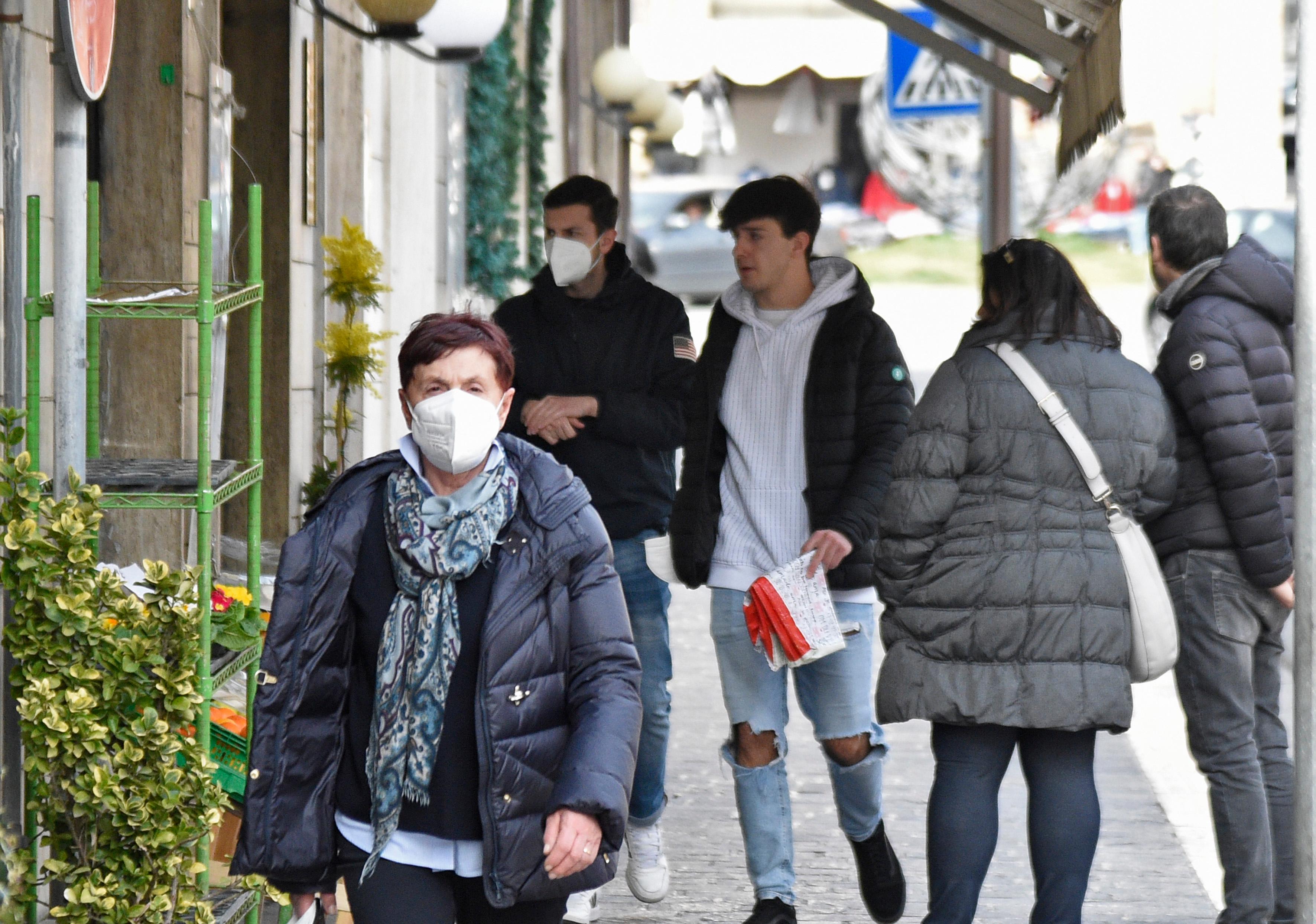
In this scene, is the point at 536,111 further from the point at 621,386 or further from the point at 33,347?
the point at 33,347

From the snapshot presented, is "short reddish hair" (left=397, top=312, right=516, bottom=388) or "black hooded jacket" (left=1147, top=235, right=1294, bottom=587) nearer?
"short reddish hair" (left=397, top=312, right=516, bottom=388)

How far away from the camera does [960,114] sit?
32.1 feet

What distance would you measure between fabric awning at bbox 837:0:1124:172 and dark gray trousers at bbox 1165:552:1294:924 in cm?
117

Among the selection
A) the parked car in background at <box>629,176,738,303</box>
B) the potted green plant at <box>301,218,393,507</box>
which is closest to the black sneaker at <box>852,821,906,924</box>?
the potted green plant at <box>301,218,393,507</box>

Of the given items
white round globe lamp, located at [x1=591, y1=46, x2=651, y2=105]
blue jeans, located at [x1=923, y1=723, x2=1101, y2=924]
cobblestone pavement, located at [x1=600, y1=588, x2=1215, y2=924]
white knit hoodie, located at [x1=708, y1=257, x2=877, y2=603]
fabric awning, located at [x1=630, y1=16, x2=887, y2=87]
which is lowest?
cobblestone pavement, located at [x1=600, y1=588, x2=1215, y2=924]

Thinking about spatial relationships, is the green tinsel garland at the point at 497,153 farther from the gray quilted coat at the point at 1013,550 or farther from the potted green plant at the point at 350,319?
the gray quilted coat at the point at 1013,550

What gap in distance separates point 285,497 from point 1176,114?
32.0 metres

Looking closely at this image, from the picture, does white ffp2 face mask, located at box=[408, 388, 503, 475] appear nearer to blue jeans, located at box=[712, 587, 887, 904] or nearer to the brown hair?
Answer: the brown hair

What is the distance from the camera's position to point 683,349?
5.11 meters

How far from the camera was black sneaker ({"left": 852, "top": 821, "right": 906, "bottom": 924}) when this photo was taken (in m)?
4.81

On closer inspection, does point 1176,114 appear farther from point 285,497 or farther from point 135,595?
point 135,595

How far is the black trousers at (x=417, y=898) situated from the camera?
2.92 m

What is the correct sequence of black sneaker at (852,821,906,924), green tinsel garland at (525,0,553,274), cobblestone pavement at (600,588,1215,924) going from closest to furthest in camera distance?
black sneaker at (852,821,906,924), cobblestone pavement at (600,588,1215,924), green tinsel garland at (525,0,553,274)

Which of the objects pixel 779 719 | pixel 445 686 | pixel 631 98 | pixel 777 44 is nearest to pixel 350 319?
pixel 779 719
